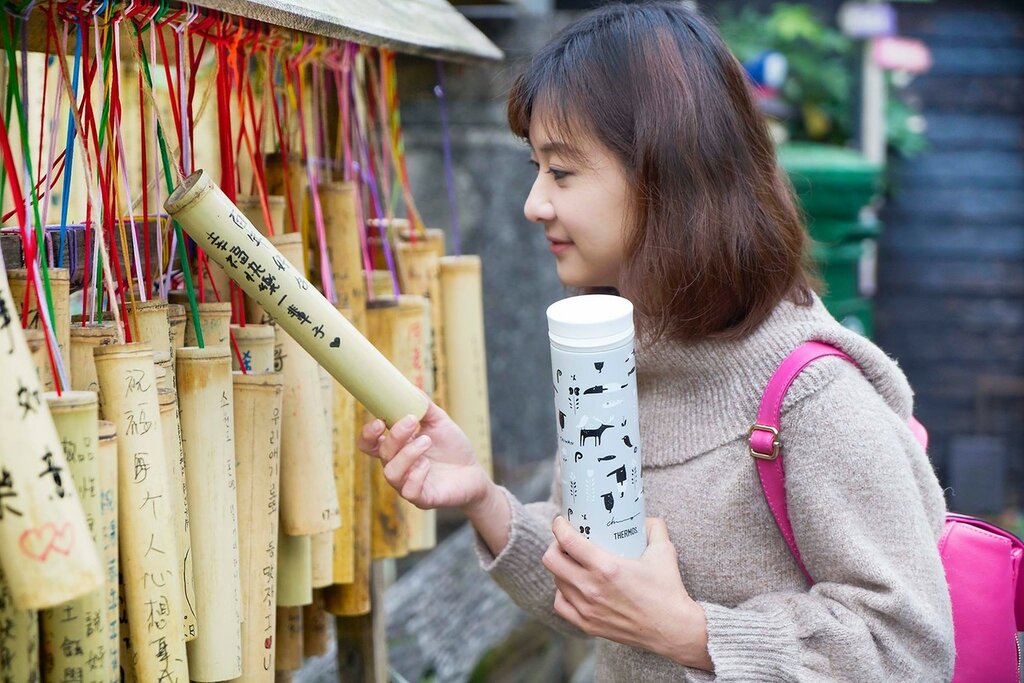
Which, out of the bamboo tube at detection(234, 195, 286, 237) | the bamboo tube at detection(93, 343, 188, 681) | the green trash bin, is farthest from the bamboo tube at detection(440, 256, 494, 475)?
the green trash bin

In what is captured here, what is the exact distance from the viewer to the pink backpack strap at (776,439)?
1285mm

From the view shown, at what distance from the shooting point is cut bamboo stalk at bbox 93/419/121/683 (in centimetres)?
96

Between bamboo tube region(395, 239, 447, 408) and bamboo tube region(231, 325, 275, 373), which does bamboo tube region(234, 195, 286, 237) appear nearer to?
bamboo tube region(231, 325, 275, 373)

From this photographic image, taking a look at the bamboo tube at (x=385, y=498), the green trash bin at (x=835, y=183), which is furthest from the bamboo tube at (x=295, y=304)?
the green trash bin at (x=835, y=183)

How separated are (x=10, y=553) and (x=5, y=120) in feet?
1.38

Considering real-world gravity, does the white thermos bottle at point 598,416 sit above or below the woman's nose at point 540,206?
below

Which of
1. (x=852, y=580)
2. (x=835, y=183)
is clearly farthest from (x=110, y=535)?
(x=835, y=183)

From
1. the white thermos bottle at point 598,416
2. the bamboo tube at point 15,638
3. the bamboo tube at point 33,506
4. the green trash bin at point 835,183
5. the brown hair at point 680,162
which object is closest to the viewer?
the bamboo tube at point 33,506

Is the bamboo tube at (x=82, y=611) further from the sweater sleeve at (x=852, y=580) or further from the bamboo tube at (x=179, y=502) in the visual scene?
the sweater sleeve at (x=852, y=580)

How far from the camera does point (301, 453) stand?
1.33 meters

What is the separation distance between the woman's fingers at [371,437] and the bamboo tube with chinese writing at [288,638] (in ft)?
0.95

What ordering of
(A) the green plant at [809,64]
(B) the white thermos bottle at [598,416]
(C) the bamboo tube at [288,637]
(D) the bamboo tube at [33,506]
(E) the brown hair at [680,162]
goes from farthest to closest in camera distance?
(A) the green plant at [809,64] < (C) the bamboo tube at [288,637] < (E) the brown hair at [680,162] < (B) the white thermos bottle at [598,416] < (D) the bamboo tube at [33,506]

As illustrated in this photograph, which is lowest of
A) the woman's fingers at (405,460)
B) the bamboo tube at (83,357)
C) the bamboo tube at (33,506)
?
the woman's fingers at (405,460)

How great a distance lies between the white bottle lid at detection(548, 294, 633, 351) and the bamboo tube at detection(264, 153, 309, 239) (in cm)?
51
